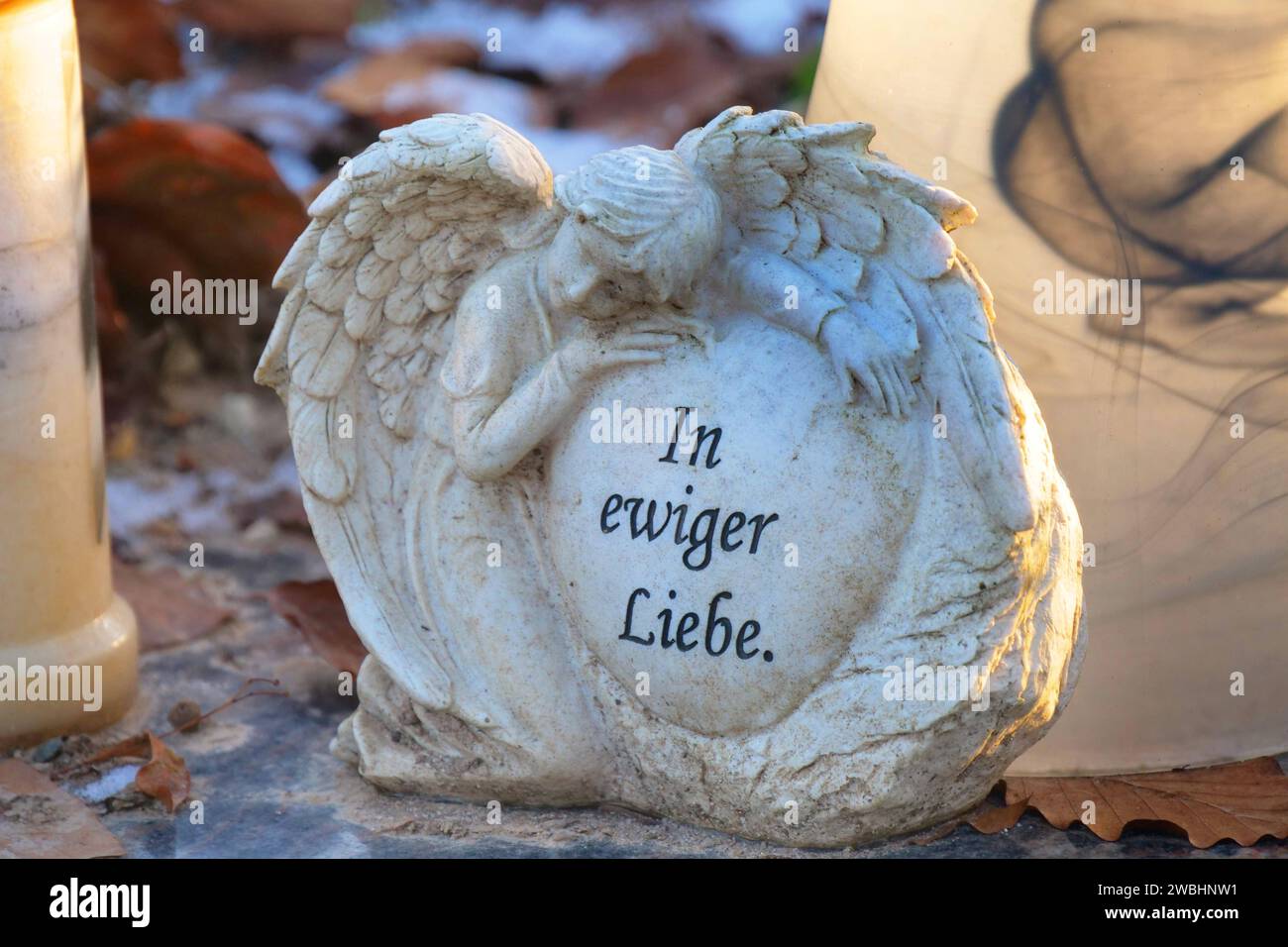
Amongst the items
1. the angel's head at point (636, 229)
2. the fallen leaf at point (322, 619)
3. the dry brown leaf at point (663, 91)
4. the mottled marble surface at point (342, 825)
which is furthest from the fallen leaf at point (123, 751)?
the dry brown leaf at point (663, 91)

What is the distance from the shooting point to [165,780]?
3361 millimetres

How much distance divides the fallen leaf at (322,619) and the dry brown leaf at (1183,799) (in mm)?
1481

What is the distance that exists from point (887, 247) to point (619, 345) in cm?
49

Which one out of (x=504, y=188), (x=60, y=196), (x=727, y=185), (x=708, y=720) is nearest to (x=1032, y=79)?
(x=727, y=185)

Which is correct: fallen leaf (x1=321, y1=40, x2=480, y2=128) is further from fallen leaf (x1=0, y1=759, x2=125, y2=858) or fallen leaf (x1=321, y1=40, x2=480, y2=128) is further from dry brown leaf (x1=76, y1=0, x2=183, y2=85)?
fallen leaf (x1=0, y1=759, x2=125, y2=858)

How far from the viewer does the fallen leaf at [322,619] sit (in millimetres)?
3887

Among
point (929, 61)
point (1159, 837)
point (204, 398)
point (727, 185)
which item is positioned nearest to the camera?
point (727, 185)

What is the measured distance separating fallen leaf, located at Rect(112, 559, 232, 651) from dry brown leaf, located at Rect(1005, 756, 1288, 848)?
2032mm

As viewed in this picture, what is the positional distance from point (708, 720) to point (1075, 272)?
1161 mm

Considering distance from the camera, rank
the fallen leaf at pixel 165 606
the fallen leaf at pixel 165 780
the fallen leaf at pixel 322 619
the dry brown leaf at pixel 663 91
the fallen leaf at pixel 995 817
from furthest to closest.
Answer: the dry brown leaf at pixel 663 91
the fallen leaf at pixel 165 606
the fallen leaf at pixel 322 619
the fallen leaf at pixel 165 780
the fallen leaf at pixel 995 817

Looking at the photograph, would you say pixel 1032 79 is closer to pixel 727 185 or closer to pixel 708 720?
pixel 727 185

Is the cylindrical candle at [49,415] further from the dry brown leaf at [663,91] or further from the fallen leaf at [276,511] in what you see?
the dry brown leaf at [663,91]

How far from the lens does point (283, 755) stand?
355cm

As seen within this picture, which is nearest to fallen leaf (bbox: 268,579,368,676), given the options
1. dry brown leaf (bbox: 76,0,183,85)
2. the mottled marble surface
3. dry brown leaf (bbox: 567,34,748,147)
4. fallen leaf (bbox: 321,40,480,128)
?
the mottled marble surface
